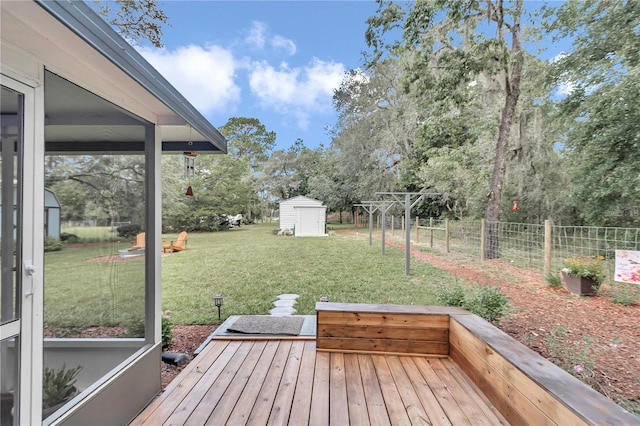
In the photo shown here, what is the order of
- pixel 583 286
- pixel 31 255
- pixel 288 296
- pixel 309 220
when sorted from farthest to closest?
pixel 309 220 < pixel 288 296 < pixel 583 286 < pixel 31 255

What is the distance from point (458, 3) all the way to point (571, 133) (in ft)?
12.5

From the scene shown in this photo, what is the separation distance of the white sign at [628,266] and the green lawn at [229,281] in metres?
2.07

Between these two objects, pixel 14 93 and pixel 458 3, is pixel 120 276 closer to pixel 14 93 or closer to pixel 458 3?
pixel 14 93

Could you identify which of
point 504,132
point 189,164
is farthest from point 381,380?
point 504,132

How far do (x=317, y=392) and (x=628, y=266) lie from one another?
3842 mm

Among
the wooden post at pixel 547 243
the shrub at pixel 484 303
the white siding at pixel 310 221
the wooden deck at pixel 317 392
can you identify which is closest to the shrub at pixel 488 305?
the shrub at pixel 484 303

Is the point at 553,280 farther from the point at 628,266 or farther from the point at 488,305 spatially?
the point at 488,305

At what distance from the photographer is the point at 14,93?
3.76ft

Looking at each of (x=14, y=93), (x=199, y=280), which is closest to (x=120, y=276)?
(x=14, y=93)

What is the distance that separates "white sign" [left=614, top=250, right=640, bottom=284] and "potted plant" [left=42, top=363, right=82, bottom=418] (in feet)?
16.6

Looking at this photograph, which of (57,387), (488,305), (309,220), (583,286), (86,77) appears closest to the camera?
(57,387)

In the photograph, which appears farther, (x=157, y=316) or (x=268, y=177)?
(x=268, y=177)

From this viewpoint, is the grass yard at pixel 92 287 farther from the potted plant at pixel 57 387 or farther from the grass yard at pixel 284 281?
the grass yard at pixel 284 281

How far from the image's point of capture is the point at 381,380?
2109 mm
